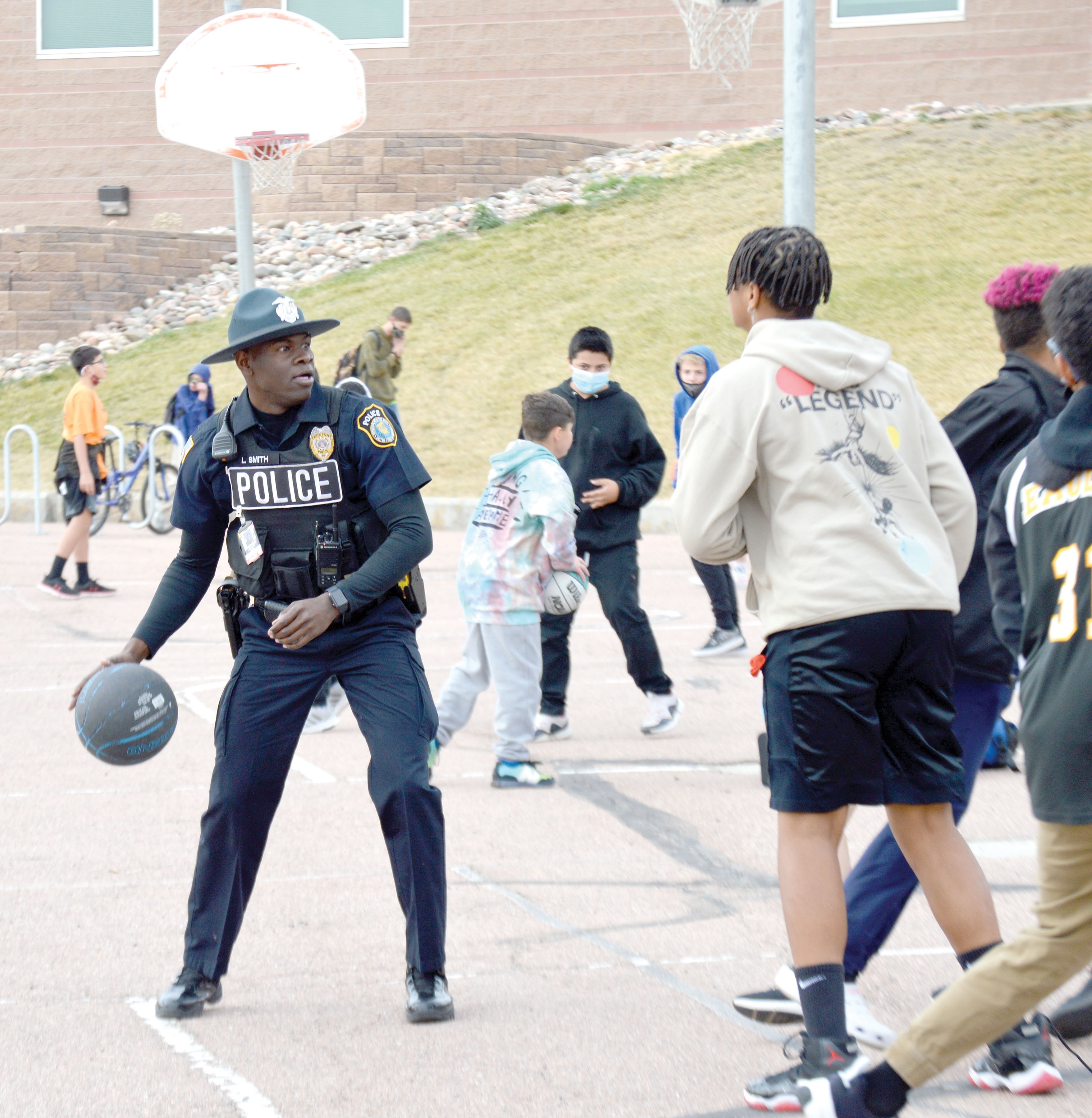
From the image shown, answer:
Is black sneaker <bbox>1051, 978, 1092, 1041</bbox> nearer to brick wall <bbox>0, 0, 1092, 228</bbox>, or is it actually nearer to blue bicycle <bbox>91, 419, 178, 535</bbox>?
blue bicycle <bbox>91, 419, 178, 535</bbox>

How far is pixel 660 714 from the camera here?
25.4 feet

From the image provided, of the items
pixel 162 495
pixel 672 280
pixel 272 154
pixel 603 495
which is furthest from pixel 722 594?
pixel 672 280

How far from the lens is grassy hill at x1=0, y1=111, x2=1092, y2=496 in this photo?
71.5 ft

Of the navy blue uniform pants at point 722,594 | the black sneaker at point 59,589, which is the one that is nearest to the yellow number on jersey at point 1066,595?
the navy blue uniform pants at point 722,594

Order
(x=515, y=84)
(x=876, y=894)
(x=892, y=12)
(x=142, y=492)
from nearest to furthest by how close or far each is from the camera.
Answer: (x=876, y=894) < (x=142, y=492) < (x=892, y=12) < (x=515, y=84)

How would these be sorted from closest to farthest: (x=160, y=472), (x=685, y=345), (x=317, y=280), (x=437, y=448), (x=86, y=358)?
(x=86, y=358) → (x=160, y=472) → (x=437, y=448) → (x=685, y=345) → (x=317, y=280)

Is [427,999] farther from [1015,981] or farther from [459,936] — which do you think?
[1015,981]

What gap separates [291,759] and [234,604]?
0.49 m

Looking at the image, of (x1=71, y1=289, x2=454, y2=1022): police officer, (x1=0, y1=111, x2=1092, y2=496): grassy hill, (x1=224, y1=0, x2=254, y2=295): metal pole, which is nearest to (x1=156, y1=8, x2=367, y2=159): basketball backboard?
(x1=224, y1=0, x2=254, y2=295): metal pole

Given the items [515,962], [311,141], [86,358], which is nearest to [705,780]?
[515,962]

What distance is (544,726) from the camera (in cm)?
770

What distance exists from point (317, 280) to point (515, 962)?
2524cm

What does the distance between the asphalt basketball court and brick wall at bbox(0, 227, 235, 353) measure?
2180 cm

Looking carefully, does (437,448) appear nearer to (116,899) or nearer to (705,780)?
(705,780)
